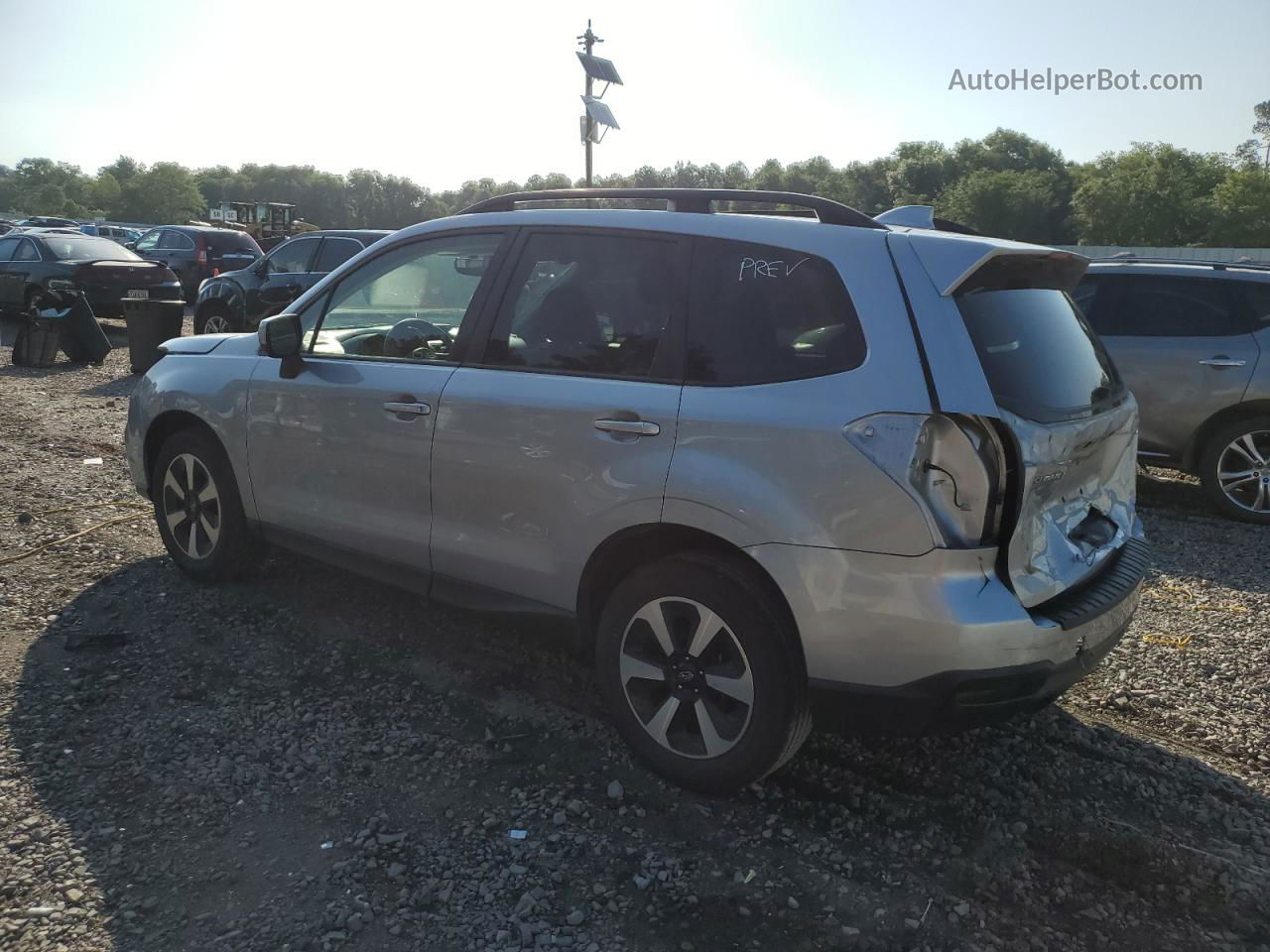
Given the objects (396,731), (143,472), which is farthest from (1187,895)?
(143,472)

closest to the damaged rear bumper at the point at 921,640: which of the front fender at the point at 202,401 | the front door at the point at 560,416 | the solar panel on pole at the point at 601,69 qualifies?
the front door at the point at 560,416

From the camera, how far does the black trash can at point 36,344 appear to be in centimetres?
1298

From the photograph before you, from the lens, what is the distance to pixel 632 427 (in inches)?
124

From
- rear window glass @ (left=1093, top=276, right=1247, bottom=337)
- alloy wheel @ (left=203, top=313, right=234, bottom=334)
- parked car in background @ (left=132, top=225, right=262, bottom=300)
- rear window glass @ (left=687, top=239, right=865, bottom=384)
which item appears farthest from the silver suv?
parked car in background @ (left=132, top=225, right=262, bottom=300)

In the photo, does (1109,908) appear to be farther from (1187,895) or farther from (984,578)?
(984,578)

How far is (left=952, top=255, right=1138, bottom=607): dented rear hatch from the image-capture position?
280 cm

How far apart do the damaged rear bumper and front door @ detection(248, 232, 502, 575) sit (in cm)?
161

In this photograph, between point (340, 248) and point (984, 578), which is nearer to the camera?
point (984, 578)

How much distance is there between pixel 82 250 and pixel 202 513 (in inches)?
551

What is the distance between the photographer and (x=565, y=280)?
359 cm

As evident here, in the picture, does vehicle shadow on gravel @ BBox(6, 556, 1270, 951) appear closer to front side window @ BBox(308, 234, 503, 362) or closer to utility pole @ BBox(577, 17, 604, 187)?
front side window @ BBox(308, 234, 503, 362)

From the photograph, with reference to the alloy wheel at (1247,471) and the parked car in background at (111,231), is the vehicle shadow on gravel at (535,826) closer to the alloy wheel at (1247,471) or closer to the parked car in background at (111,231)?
the alloy wheel at (1247,471)

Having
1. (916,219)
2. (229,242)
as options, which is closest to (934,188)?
(229,242)

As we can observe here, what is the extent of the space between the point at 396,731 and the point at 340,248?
10.3 m
